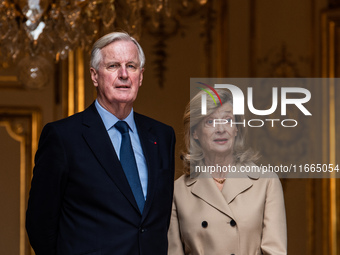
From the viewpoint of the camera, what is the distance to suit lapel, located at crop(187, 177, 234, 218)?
76.1 inches

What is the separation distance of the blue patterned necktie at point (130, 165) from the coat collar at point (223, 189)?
362mm

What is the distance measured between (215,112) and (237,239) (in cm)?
41

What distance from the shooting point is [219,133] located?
1.96 metres

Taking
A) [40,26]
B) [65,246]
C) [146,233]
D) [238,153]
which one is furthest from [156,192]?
[40,26]

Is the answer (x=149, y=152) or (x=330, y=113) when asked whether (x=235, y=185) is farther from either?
(x=330, y=113)

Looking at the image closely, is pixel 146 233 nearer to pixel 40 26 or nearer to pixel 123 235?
pixel 123 235

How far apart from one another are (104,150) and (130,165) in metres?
0.08

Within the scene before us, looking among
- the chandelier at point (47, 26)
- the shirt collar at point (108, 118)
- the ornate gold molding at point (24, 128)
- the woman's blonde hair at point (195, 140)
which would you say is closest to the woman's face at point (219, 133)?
the woman's blonde hair at point (195, 140)

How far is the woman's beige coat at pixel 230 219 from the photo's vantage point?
191 centimetres

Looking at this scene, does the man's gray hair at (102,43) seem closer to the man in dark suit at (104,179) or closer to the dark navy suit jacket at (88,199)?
the man in dark suit at (104,179)

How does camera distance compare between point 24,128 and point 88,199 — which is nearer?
point 88,199

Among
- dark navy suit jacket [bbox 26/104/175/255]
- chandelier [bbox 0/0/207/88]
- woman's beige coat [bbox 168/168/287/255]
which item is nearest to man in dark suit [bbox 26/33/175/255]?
dark navy suit jacket [bbox 26/104/175/255]

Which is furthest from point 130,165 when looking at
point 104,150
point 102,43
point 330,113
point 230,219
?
point 330,113

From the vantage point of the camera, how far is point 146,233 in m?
1.62
